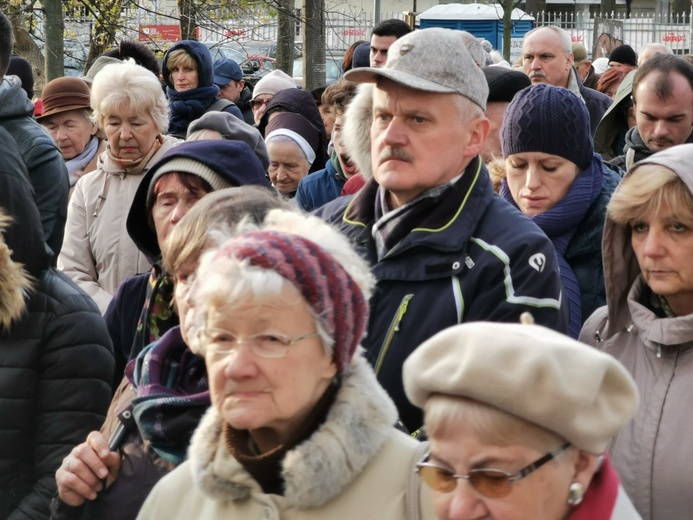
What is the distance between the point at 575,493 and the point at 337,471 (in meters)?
0.55

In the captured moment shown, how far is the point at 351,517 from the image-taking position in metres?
2.73

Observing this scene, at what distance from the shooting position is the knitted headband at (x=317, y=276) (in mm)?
2811

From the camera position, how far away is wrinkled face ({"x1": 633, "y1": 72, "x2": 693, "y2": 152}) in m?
5.93

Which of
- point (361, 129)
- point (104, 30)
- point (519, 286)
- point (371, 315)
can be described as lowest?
point (371, 315)

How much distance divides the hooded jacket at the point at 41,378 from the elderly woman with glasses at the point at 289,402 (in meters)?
1.41

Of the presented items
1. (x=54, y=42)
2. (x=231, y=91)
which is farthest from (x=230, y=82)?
(x=54, y=42)

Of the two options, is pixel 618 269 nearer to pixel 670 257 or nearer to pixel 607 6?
pixel 670 257

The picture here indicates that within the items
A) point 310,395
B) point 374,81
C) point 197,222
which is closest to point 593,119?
point 374,81

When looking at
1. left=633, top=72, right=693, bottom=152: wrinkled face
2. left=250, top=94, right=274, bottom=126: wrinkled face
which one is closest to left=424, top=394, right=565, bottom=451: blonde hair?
left=633, top=72, right=693, bottom=152: wrinkled face

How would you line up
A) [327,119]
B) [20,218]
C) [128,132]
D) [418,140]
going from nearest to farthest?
[418,140] → [20,218] → [128,132] → [327,119]

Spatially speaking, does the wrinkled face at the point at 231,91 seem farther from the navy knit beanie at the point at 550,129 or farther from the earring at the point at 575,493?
the earring at the point at 575,493

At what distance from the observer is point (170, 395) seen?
131 inches

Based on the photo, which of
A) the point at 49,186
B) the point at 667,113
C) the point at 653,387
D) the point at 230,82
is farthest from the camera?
the point at 230,82

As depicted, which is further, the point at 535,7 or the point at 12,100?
the point at 535,7
